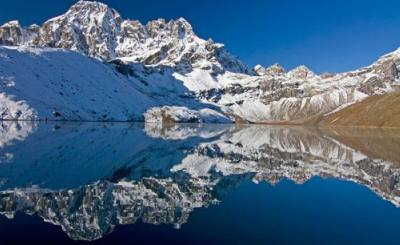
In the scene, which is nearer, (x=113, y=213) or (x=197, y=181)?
(x=113, y=213)

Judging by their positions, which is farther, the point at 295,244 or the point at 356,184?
the point at 356,184

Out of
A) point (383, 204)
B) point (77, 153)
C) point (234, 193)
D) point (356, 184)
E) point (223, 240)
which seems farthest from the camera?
point (77, 153)

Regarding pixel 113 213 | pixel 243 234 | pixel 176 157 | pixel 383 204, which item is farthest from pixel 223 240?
pixel 176 157

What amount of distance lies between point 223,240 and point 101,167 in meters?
38.3

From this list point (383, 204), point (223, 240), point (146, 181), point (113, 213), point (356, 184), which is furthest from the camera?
point (356, 184)

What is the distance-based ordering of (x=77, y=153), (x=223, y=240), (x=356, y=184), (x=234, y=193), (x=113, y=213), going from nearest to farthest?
(x=223, y=240)
(x=113, y=213)
(x=234, y=193)
(x=356, y=184)
(x=77, y=153)

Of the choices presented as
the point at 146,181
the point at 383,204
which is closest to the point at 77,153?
the point at 146,181

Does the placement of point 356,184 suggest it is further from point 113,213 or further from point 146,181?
point 113,213

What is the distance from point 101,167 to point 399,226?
4114 centimetres

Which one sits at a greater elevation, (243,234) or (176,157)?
(176,157)

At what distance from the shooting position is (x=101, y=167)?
210 ft

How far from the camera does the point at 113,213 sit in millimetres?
35344

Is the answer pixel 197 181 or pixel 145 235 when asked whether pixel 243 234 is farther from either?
→ pixel 197 181

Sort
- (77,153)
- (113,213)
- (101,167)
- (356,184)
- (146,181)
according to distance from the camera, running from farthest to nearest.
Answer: (77,153)
(101,167)
(356,184)
(146,181)
(113,213)
